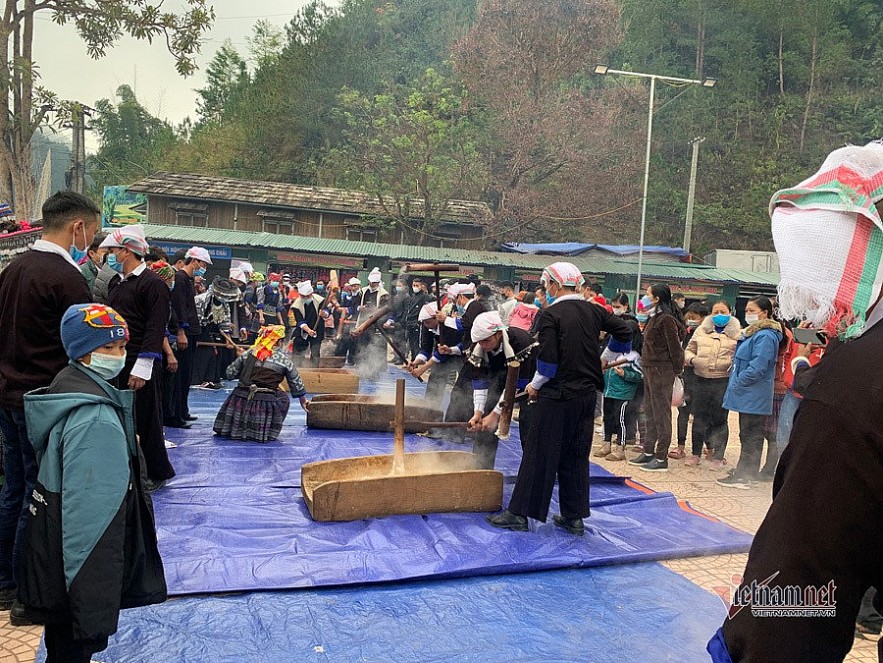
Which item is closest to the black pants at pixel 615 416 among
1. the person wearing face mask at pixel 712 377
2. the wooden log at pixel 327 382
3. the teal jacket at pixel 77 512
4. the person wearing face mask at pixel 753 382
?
the person wearing face mask at pixel 712 377

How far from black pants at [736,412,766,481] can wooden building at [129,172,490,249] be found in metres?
20.9

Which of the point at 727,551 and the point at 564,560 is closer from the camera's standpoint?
the point at 564,560

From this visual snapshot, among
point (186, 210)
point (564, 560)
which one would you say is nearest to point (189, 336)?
point (564, 560)

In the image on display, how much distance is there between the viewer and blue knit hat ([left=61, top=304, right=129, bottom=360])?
276cm

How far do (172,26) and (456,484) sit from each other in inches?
324

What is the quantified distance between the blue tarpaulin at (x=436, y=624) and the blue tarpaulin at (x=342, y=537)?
185 millimetres

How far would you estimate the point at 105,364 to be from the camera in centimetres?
281

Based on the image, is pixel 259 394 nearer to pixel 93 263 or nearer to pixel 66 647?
pixel 93 263

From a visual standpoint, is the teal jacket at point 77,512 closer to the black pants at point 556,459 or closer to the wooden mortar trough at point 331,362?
the black pants at point 556,459

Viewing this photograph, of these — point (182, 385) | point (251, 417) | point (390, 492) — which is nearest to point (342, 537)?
point (390, 492)

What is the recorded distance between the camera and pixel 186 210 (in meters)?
28.3

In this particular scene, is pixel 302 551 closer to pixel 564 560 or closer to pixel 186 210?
pixel 564 560

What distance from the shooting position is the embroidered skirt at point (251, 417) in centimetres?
741

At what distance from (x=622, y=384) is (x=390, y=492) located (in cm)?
417
